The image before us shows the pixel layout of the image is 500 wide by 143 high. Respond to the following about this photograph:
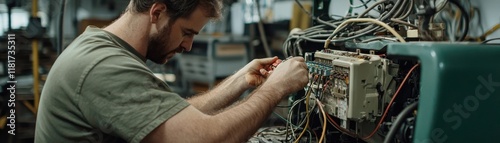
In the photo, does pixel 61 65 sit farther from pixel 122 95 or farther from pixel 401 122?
pixel 401 122

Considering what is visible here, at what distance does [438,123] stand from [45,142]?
39.3 inches

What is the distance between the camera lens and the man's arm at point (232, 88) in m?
1.63

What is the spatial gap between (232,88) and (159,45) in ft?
1.41

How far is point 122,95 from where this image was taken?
3.53ft

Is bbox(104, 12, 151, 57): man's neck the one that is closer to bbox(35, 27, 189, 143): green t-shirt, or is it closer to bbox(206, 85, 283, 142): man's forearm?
bbox(35, 27, 189, 143): green t-shirt

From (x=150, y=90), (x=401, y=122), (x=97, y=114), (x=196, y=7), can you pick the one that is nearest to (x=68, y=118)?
(x=97, y=114)

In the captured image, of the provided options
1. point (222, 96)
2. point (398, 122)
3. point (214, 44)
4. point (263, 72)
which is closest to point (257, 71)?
point (263, 72)

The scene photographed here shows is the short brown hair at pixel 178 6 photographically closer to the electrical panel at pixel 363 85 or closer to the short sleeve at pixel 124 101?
the short sleeve at pixel 124 101

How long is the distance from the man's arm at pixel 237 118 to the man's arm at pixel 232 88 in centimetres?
27

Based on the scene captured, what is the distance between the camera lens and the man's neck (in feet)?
4.23

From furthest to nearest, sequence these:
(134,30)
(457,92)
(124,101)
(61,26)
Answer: (61,26) → (134,30) → (124,101) → (457,92)

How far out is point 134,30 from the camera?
50.9 inches

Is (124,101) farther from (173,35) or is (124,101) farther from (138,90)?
(173,35)

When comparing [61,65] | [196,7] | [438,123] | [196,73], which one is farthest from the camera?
[196,73]
